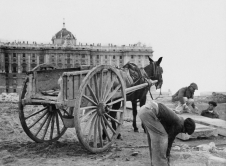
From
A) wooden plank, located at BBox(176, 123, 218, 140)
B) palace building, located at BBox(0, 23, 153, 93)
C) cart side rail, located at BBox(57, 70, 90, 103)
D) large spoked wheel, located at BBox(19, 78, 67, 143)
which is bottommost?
wooden plank, located at BBox(176, 123, 218, 140)

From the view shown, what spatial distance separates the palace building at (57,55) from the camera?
76062 mm

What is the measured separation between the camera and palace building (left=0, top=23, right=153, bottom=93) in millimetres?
76062

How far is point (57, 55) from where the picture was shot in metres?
79.9

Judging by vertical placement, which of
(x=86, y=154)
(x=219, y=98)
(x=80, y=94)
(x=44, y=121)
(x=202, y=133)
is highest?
(x=80, y=94)

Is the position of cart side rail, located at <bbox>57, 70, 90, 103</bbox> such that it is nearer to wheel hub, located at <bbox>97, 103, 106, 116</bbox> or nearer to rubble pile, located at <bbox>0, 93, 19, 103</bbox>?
wheel hub, located at <bbox>97, 103, 106, 116</bbox>

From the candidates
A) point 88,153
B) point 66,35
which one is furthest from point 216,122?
point 66,35

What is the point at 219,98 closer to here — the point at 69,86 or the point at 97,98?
the point at 97,98

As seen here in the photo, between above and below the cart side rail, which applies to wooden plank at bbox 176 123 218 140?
below

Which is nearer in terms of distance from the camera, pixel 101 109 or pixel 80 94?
pixel 80 94

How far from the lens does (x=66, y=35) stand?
86.9 meters

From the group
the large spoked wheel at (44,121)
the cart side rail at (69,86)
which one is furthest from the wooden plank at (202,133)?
the cart side rail at (69,86)

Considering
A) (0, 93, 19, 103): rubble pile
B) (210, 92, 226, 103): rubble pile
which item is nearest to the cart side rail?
(210, 92, 226, 103): rubble pile

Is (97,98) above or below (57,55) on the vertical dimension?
below

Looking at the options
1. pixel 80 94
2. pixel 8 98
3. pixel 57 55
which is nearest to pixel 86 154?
pixel 80 94
